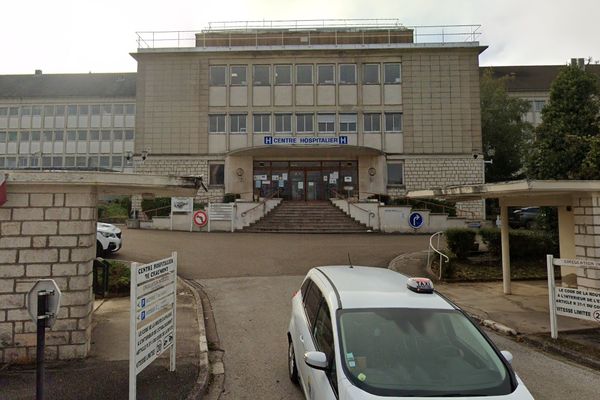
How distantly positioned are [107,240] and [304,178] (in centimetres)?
1879

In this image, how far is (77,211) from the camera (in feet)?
18.1

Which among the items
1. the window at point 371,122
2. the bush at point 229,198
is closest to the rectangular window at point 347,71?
the window at point 371,122

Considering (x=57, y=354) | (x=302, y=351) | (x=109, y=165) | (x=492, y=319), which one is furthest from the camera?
(x=109, y=165)

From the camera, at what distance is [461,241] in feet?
42.3

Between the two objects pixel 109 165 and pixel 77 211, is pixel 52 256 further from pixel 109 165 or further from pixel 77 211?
pixel 109 165

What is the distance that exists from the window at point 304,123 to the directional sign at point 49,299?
2716 centimetres

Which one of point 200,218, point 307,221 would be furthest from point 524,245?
point 200,218

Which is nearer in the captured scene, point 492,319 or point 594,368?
point 594,368

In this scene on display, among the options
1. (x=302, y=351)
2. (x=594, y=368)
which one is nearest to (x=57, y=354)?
(x=302, y=351)

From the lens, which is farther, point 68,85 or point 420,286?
point 68,85

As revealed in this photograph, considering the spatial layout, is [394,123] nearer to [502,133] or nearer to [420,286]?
[502,133]

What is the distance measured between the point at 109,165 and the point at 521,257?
4862 centimetres

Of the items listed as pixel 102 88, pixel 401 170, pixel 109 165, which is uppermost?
pixel 102 88

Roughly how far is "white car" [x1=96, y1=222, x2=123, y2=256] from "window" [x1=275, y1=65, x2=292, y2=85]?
20136 millimetres
